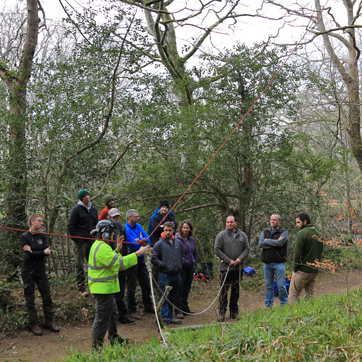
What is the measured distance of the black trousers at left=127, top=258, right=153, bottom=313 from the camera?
6492 mm

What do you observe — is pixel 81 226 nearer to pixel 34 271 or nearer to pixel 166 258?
pixel 34 271

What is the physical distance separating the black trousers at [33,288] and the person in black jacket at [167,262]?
1.73 meters

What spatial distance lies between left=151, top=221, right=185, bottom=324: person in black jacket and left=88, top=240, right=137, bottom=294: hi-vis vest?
165 centimetres

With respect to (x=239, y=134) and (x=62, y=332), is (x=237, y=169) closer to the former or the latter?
(x=239, y=134)

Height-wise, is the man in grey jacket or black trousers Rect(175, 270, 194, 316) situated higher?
the man in grey jacket

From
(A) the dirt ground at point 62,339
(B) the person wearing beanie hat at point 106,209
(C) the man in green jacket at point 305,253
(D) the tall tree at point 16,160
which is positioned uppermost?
(D) the tall tree at point 16,160

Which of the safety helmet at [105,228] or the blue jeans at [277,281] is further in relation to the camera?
the blue jeans at [277,281]

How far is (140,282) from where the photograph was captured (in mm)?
6648

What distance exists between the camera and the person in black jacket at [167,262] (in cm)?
607

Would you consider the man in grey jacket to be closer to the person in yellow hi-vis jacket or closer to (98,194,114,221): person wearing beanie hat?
(98,194,114,221): person wearing beanie hat

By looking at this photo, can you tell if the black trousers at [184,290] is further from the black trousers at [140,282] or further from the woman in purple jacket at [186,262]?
the black trousers at [140,282]

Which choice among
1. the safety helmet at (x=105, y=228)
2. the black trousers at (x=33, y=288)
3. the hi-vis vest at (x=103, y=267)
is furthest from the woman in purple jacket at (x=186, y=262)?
the safety helmet at (x=105, y=228)

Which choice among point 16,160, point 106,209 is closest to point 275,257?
point 106,209

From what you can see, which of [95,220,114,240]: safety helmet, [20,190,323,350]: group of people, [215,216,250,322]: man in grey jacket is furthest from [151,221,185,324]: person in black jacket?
[95,220,114,240]: safety helmet
